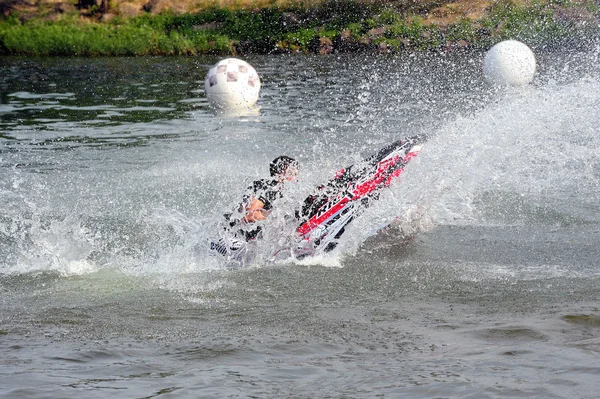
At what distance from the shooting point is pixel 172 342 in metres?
5.75

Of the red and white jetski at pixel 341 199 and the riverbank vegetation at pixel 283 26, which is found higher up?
the riverbank vegetation at pixel 283 26

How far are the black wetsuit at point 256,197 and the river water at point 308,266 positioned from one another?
0.16 metres

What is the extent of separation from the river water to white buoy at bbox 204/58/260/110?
0.47 meters

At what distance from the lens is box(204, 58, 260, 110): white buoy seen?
14.7m

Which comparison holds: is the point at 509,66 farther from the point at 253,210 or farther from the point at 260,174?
the point at 253,210

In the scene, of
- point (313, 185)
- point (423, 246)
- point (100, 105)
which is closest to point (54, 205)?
point (313, 185)

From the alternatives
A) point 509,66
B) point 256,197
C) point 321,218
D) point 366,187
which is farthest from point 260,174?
point 509,66

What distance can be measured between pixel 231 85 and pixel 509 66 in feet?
17.6

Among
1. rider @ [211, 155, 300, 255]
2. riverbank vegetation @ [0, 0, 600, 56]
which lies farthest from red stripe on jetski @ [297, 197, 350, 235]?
riverbank vegetation @ [0, 0, 600, 56]

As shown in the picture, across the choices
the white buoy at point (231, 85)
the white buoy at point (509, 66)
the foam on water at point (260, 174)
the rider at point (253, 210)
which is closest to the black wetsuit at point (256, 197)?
the rider at point (253, 210)

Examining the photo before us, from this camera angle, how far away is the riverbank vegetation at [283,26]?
28.5 meters

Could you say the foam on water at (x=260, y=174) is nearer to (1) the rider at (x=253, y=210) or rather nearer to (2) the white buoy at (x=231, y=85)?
(1) the rider at (x=253, y=210)

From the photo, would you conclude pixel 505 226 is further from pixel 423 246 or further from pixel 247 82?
pixel 247 82

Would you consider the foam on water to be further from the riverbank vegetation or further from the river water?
the riverbank vegetation
